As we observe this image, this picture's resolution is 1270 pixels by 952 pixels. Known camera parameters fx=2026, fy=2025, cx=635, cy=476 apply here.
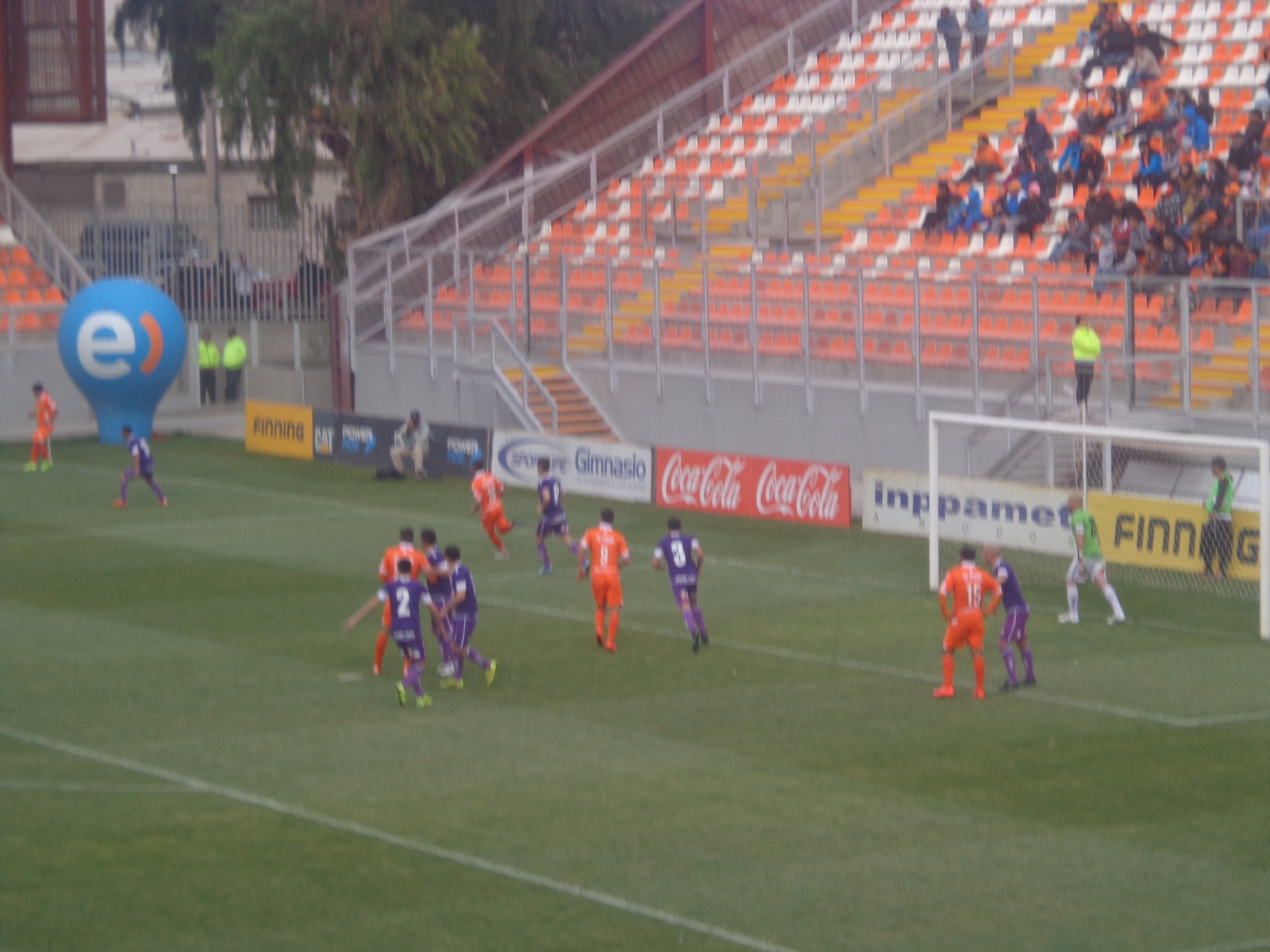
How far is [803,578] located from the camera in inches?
1037

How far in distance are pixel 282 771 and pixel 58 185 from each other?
52991 millimetres

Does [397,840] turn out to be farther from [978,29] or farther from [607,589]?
[978,29]

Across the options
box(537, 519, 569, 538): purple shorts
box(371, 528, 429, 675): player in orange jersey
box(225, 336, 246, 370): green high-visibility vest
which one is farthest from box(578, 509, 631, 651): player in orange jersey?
box(225, 336, 246, 370): green high-visibility vest

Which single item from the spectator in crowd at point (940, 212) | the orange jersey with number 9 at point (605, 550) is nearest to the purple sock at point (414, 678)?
the orange jersey with number 9 at point (605, 550)

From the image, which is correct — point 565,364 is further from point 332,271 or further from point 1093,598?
point 1093,598

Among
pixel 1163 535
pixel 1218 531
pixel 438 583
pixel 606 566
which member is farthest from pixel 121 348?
pixel 1218 531

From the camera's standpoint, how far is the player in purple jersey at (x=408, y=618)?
18.5 metres

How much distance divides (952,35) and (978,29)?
0.58 meters

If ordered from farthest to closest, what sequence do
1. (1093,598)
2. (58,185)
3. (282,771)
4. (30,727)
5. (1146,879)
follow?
1. (58,185)
2. (1093,598)
3. (30,727)
4. (282,771)
5. (1146,879)

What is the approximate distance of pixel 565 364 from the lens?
3766 centimetres

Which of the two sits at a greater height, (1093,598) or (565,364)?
(565,364)

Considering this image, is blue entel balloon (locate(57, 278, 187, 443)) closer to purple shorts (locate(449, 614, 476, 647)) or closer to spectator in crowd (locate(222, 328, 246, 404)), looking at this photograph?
spectator in crowd (locate(222, 328, 246, 404))

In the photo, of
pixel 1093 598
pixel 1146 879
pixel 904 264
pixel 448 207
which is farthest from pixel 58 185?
pixel 1146 879

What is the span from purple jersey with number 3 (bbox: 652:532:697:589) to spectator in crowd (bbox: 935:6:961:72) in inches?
858
